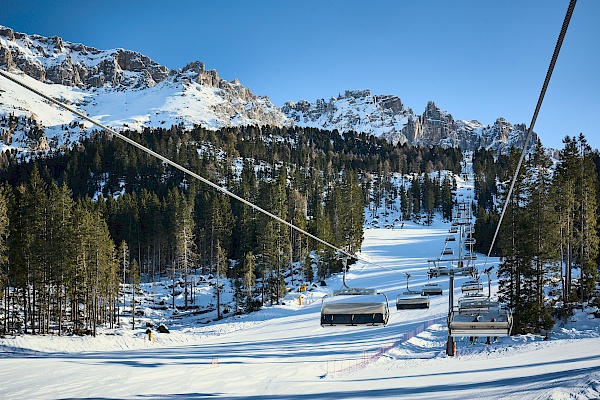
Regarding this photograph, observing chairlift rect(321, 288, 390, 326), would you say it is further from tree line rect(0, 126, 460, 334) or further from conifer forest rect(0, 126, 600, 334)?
tree line rect(0, 126, 460, 334)

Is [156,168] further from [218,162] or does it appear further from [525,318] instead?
[525,318]

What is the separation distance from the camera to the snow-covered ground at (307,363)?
54.6 ft

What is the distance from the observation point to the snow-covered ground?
1666 centimetres

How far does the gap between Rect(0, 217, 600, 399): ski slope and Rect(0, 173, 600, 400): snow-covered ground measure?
5 centimetres

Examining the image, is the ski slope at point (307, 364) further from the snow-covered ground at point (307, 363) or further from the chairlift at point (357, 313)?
the chairlift at point (357, 313)

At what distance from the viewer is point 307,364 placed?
22.7m

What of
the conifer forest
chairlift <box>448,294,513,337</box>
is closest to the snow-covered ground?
chairlift <box>448,294,513,337</box>

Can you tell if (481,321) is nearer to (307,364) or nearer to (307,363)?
(307,364)

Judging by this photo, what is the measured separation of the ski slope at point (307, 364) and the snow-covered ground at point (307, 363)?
5 cm

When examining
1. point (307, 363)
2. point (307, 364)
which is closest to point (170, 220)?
point (307, 363)

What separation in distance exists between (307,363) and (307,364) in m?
0.24

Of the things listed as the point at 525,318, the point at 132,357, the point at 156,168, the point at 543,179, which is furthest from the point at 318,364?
the point at 156,168

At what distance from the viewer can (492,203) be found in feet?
366

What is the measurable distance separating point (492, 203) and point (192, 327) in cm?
9089
